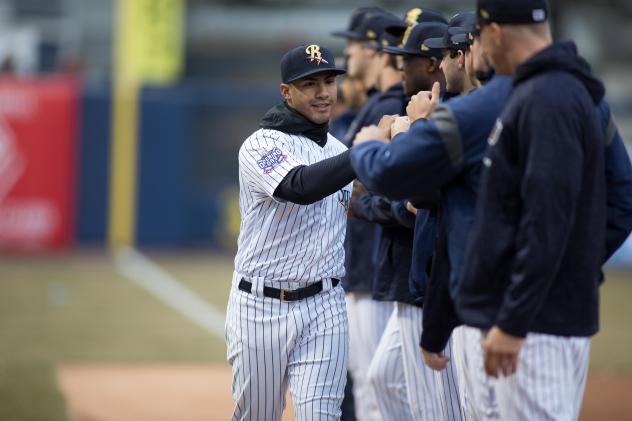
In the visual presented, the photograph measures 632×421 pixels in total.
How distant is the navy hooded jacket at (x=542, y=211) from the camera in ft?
10.2

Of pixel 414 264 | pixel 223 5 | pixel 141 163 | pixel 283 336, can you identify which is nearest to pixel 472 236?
pixel 414 264

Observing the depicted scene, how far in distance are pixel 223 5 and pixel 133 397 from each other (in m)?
18.7

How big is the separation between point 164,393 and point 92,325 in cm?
309

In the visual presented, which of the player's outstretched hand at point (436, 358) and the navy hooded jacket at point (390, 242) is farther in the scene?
the navy hooded jacket at point (390, 242)

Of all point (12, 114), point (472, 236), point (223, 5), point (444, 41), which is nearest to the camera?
point (472, 236)

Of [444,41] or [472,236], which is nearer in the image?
[472,236]

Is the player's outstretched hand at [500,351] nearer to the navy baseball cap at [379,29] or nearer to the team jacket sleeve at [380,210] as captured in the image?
the team jacket sleeve at [380,210]

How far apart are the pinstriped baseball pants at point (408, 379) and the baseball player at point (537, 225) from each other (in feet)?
4.08

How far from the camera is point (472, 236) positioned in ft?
10.8

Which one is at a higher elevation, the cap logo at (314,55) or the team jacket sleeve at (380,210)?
the cap logo at (314,55)

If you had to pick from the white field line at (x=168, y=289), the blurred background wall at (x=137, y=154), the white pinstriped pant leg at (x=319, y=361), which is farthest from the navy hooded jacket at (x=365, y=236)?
the blurred background wall at (x=137, y=154)

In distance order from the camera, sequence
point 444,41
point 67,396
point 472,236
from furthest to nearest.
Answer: point 67,396 < point 444,41 < point 472,236

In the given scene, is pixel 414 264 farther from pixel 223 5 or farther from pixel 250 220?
pixel 223 5

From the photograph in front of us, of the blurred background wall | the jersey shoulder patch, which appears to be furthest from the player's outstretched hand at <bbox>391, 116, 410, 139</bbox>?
the blurred background wall
